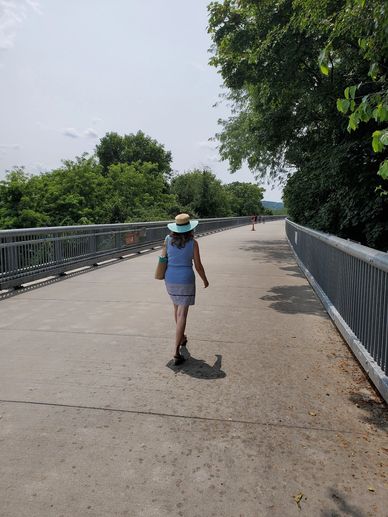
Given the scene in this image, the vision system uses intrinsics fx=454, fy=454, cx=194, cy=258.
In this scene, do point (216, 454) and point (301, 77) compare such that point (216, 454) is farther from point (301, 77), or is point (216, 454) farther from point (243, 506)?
point (301, 77)

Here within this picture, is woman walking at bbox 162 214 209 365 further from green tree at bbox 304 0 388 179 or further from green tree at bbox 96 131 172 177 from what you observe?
green tree at bbox 96 131 172 177

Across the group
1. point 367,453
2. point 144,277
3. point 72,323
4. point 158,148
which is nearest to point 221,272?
point 144,277

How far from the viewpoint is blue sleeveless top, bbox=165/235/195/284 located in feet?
16.0

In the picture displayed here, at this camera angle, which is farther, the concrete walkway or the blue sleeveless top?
the blue sleeveless top

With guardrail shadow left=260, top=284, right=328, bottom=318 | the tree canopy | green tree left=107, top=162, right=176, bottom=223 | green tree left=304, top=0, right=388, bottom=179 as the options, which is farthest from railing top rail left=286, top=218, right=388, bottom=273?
green tree left=107, top=162, right=176, bottom=223

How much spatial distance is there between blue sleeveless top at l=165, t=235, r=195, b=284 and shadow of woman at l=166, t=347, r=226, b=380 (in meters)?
0.85

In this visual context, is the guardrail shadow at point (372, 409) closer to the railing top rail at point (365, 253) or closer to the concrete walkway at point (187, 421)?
the concrete walkway at point (187, 421)

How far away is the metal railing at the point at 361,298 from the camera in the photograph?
4.08m

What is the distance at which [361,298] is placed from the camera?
4.93 m

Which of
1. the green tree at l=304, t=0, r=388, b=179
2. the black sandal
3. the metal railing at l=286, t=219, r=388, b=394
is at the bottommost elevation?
the black sandal

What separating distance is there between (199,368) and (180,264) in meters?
1.11

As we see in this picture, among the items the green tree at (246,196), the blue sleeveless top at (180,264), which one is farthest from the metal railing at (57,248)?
the green tree at (246,196)

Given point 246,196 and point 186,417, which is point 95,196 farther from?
point 246,196

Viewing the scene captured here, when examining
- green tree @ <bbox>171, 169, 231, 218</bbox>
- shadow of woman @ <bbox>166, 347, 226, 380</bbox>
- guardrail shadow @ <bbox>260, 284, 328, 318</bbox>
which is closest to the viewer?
shadow of woman @ <bbox>166, 347, 226, 380</bbox>
